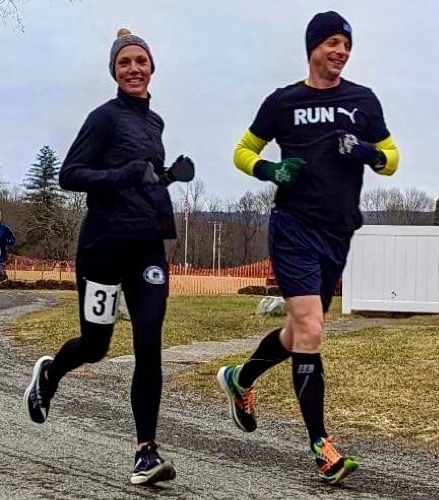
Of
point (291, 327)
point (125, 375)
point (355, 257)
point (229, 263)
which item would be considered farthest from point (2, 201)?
point (291, 327)

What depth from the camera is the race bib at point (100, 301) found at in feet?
14.2

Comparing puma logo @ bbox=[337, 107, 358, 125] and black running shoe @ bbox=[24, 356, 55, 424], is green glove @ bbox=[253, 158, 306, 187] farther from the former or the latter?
black running shoe @ bbox=[24, 356, 55, 424]

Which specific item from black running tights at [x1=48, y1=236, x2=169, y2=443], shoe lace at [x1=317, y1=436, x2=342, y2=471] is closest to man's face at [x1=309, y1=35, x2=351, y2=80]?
black running tights at [x1=48, y1=236, x2=169, y2=443]

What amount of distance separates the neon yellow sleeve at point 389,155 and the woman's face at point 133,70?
3.76 ft

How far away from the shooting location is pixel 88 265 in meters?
4.33

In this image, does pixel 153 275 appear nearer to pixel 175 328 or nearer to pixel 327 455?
pixel 327 455

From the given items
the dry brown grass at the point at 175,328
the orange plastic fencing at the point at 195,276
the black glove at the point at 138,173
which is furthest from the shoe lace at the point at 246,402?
the orange plastic fencing at the point at 195,276

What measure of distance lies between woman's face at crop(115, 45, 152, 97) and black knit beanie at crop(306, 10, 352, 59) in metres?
0.78

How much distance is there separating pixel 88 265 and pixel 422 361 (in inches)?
204

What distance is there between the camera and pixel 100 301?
14.2 ft

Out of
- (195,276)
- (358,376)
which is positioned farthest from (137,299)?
(195,276)

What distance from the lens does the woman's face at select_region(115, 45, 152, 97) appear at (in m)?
4.35

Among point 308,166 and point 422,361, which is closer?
point 308,166

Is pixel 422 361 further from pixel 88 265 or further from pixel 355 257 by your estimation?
pixel 355 257
